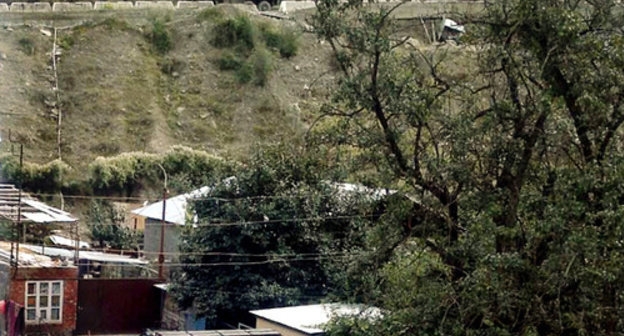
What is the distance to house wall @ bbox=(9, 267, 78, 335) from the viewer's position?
49.5 ft

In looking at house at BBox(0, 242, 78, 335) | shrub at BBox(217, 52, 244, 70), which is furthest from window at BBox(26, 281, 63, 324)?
shrub at BBox(217, 52, 244, 70)

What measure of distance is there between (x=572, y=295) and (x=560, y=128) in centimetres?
120

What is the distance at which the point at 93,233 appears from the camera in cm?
2211

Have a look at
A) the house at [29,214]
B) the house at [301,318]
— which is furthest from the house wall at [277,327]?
the house at [29,214]

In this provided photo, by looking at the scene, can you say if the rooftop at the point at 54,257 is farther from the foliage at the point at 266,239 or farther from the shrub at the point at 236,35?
the shrub at the point at 236,35

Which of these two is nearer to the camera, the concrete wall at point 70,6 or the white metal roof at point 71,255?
the white metal roof at point 71,255

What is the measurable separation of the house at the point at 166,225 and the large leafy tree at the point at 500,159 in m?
9.44

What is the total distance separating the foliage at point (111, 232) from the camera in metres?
21.3

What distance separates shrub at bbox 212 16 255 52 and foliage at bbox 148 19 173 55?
175 centimetres

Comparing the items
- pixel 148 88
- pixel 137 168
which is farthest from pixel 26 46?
pixel 137 168

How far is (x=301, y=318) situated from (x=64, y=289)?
5.72 meters

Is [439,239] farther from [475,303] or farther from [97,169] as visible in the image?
[97,169]

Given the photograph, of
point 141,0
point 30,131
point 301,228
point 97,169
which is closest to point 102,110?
point 30,131

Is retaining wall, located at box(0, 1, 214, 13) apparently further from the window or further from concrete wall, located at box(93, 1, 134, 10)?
the window
